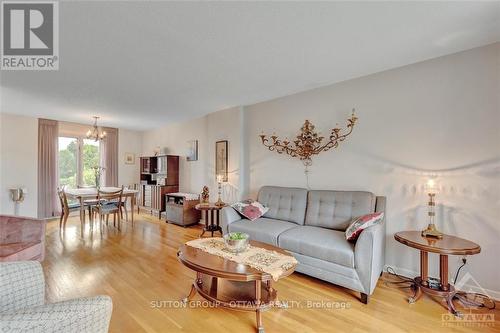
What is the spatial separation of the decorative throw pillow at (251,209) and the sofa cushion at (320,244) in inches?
25.1

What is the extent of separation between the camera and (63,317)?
85cm

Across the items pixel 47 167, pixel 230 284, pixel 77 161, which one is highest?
pixel 77 161

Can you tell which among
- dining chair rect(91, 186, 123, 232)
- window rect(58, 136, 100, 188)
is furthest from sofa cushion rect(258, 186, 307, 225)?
window rect(58, 136, 100, 188)

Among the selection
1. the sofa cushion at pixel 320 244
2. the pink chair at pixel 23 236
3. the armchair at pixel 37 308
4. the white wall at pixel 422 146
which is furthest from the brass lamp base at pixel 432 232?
the pink chair at pixel 23 236

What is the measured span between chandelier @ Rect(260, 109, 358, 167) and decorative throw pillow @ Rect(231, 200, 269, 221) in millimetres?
934

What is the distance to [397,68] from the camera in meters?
2.68

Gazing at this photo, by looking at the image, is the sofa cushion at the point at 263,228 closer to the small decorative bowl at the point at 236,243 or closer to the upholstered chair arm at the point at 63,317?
the small decorative bowl at the point at 236,243

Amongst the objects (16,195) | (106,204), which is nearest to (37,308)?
(106,204)

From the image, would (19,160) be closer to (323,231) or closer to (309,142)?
(309,142)

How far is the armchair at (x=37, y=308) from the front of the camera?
786 mm

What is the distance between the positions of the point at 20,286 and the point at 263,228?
6.98ft

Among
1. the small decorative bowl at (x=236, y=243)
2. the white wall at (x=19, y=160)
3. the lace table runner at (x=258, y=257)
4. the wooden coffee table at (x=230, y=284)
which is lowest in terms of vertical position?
the wooden coffee table at (x=230, y=284)

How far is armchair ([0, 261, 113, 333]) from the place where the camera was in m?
0.79

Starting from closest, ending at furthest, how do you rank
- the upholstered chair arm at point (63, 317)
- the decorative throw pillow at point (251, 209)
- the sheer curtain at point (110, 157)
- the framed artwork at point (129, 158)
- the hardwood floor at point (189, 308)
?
the upholstered chair arm at point (63, 317), the hardwood floor at point (189, 308), the decorative throw pillow at point (251, 209), the sheer curtain at point (110, 157), the framed artwork at point (129, 158)
